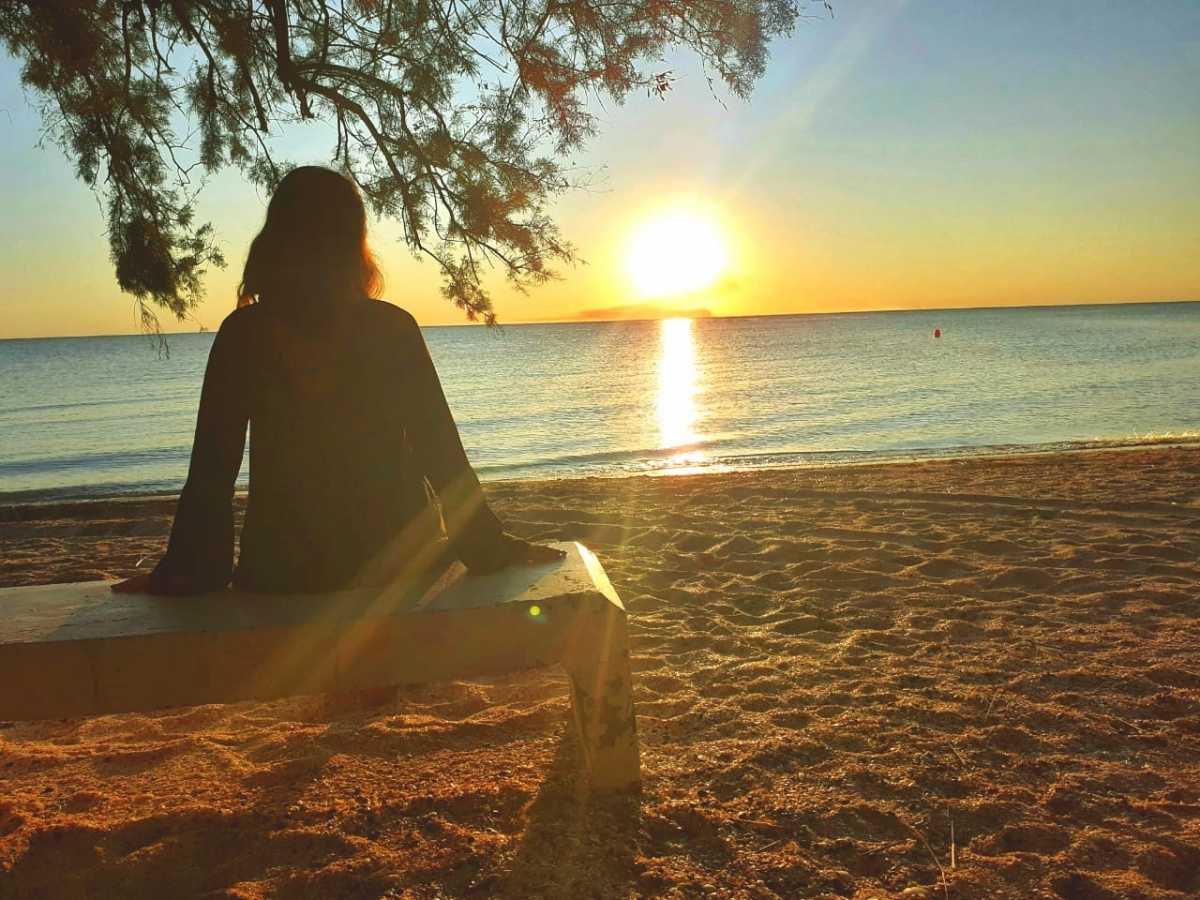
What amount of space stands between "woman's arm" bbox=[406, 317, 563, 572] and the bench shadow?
0.68 metres

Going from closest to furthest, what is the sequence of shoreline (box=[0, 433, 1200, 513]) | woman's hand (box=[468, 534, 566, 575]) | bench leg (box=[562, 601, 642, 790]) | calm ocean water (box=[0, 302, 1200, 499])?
1. bench leg (box=[562, 601, 642, 790])
2. woman's hand (box=[468, 534, 566, 575])
3. shoreline (box=[0, 433, 1200, 513])
4. calm ocean water (box=[0, 302, 1200, 499])

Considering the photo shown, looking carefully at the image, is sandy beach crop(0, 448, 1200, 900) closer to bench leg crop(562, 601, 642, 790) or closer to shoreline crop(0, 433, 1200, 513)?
bench leg crop(562, 601, 642, 790)

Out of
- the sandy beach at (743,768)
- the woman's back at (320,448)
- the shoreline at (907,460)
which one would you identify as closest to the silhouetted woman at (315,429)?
the woman's back at (320,448)

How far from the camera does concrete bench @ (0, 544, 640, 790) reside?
2.12 metres

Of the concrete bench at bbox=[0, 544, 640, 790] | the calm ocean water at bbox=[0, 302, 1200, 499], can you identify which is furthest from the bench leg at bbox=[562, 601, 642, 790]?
the calm ocean water at bbox=[0, 302, 1200, 499]

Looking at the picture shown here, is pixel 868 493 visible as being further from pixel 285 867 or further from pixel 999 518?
pixel 285 867

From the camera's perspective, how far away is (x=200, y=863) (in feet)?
7.32

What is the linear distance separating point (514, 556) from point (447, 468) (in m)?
0.34

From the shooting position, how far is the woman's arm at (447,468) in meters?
2.53

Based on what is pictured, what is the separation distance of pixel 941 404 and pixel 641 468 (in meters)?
10.6

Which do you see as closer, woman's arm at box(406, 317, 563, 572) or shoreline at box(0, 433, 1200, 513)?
woman's arm at box(406, 317, 563, 572)

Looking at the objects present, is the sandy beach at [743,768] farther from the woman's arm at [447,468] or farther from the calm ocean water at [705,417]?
the calm ocean water at [705,417]

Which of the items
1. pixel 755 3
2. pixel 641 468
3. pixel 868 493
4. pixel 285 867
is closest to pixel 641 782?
pixel 285 867

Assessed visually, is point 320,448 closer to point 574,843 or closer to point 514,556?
point 514,556
